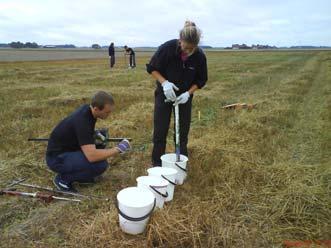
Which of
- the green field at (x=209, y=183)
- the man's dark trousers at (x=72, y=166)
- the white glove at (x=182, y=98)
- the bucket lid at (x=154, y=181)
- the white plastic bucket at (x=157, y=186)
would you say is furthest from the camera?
the white glove at (x=182, y=98)

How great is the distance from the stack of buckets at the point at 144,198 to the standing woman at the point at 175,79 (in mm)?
706

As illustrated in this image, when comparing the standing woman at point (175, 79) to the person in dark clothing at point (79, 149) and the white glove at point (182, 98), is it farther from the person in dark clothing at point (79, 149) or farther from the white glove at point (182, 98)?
the person in dark clothing at point (79, 149)

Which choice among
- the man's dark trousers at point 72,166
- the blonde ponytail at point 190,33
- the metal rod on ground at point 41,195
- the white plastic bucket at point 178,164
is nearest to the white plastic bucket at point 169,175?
the white plastic bucket at point 178,164

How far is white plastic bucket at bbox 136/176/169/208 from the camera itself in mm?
3830

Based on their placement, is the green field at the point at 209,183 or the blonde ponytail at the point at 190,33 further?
the blonde ponytail at the point at 190,33

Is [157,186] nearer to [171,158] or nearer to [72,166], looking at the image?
[171,158]

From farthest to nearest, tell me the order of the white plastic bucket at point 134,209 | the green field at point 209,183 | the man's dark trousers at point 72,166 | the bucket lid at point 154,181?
the man's dark trousers at point 72,166, the bucket lid at point 154,181, the green field at point 209,183, the white plastic bucket at point 134,209

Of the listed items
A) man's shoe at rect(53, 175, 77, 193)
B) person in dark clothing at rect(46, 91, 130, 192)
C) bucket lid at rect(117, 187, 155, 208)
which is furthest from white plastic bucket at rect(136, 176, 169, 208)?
man's shoe at rect(53, 175, 77, 193)

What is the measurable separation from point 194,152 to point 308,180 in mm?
1736

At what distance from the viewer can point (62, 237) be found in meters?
3.62

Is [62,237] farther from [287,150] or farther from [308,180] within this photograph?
[287,150]

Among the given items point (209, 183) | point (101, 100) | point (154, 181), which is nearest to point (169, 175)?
point (154, 181)

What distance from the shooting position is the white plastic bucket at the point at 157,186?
12.6 ft

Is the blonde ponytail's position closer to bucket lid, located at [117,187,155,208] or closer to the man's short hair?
the man's short hair
